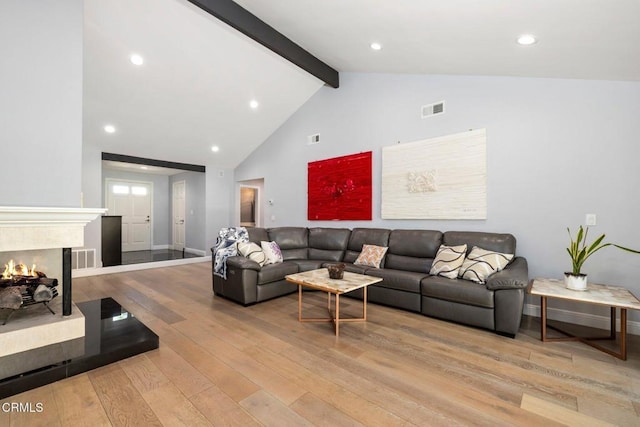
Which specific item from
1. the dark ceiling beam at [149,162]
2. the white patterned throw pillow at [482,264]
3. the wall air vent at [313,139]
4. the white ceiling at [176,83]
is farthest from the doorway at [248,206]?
the white patterned throw pillow at [482,264]

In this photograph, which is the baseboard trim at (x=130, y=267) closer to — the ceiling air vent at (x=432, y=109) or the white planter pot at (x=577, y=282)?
the ceiling air vent at (x=432, y=109)

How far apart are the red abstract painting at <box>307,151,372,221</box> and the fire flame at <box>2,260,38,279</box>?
3.95 m

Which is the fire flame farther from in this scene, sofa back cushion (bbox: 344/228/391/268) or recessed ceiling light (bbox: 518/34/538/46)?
recessed ceiling light (bbox: 518/34/538/46)

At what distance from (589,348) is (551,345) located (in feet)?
1.00

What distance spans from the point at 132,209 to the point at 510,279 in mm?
9030

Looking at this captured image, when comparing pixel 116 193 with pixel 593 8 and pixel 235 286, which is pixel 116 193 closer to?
pixel 235 286

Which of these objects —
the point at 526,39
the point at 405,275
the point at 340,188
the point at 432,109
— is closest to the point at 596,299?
the point at 405,275

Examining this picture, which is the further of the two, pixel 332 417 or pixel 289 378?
pixel 289 378

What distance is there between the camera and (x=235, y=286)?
12.0 ft

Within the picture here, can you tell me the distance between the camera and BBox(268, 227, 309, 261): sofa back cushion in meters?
4.85

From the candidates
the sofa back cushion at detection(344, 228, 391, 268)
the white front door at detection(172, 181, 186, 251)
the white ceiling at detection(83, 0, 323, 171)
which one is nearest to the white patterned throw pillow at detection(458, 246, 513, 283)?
the sofa back cushion at detection(344, 228, 391, 268)

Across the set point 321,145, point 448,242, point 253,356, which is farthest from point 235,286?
point 321,145

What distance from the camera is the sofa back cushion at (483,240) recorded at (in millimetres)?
3314

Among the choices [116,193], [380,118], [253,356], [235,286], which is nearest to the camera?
[253,356]
